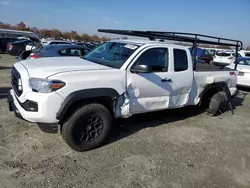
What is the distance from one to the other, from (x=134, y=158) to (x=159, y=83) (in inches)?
59.4

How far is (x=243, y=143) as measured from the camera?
4.84 metres

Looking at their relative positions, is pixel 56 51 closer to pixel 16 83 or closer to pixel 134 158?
pixel 16 83

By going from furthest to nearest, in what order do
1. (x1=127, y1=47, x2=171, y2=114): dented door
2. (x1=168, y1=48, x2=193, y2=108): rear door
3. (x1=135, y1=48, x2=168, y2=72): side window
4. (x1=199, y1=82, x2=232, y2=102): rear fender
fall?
1. (x1=199, y1=82, x2=232, y2=102): rear fender
2. (x1=168, y1=48, x2=193, y2=108): rear door
3. (x1=135, y1=48, x2=168, y2=72): side window
4. (x1=127, y1=47, x2=171, y2=114): dented door

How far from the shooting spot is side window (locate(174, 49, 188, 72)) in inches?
197

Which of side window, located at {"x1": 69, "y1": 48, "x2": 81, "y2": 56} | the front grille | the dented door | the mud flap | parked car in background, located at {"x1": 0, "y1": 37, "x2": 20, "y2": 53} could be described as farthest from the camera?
parked car in background, located at {"x1": 0, "y1": 37, "x2": 20, "y2": 53}

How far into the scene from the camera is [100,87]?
3.83 metres

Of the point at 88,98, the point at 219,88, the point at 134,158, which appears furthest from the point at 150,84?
the point at 219,88

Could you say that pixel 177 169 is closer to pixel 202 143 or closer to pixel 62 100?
pixel 202 143

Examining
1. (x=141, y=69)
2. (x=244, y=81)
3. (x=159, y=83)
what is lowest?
(x=244, y=81)

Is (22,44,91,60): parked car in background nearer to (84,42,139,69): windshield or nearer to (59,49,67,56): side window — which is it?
(59,49,67,56): side window

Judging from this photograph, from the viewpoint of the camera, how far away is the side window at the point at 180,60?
500cm

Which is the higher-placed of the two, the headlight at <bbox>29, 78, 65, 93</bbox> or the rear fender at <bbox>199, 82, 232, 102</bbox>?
the headlight at <bbox>29, 78, 65, 93</bbox>

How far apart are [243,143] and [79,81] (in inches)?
135

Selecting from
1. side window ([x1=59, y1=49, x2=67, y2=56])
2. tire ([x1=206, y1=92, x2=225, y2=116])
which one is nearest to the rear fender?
tire ([x1=206, y1=92, x2=225, y2=116])
